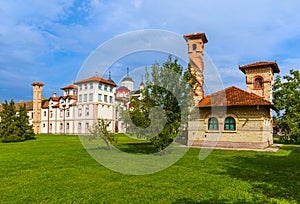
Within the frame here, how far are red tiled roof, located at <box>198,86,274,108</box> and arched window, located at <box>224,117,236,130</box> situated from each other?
5.22ft

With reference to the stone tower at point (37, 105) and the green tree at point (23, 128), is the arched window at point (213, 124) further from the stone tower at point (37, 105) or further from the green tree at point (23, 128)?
the stone tower at point (37, 105)

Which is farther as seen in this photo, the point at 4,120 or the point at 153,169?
the point at 4,120

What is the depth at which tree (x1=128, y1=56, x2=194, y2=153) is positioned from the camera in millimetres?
15289

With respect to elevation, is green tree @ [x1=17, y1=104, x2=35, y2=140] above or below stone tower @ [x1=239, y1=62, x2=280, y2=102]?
below

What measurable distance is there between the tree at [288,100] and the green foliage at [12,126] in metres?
38.0

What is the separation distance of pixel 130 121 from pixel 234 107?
1115cm

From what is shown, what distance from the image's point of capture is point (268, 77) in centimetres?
2691

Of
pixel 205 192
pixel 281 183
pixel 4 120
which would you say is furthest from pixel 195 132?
pixel 4 120

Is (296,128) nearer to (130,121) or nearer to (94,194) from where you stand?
(130,121)

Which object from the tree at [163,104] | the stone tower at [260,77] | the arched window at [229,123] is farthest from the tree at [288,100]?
the tree at [163,104]

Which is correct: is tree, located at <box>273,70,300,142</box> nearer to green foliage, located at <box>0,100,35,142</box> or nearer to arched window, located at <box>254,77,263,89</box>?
arched window, located at <box>254,77,263,89</box>

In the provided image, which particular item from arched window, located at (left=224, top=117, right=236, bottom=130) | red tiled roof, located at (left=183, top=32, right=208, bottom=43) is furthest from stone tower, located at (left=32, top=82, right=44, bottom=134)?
arched window, located at (left=224, top=117, right=236, bottom=130)

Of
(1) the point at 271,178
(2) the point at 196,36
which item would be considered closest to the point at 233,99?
(2) the point at 196,36

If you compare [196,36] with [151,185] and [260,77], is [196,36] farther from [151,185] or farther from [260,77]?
[151,185]
